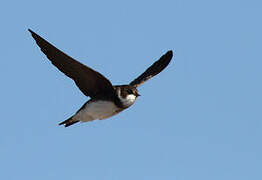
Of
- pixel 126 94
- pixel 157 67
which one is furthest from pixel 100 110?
pixel 157 67

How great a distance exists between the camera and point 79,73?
488 inches

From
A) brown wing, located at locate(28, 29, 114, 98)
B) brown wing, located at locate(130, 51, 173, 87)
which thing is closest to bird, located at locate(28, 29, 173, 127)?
brown wing, located at locate(28, 29, 114, 98)

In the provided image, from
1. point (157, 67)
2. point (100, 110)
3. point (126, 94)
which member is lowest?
point (100, 110)

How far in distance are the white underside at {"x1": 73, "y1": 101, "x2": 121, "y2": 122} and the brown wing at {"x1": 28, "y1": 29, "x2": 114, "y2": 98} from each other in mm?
163

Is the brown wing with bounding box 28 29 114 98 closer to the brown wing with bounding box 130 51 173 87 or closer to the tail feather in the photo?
the tail feather

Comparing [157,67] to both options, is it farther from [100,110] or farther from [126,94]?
[100,110]

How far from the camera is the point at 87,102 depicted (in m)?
13.1

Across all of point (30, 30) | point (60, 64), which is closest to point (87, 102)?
point (60, 64)

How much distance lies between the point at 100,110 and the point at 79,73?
2.76ft

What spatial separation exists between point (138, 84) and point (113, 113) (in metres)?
1.61

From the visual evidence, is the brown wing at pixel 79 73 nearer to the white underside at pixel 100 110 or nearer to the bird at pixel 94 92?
the bird at pixel 94 92

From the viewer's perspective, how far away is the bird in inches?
476

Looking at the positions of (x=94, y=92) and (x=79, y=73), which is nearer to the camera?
(x=79, y=73)

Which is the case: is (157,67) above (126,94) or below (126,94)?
above
